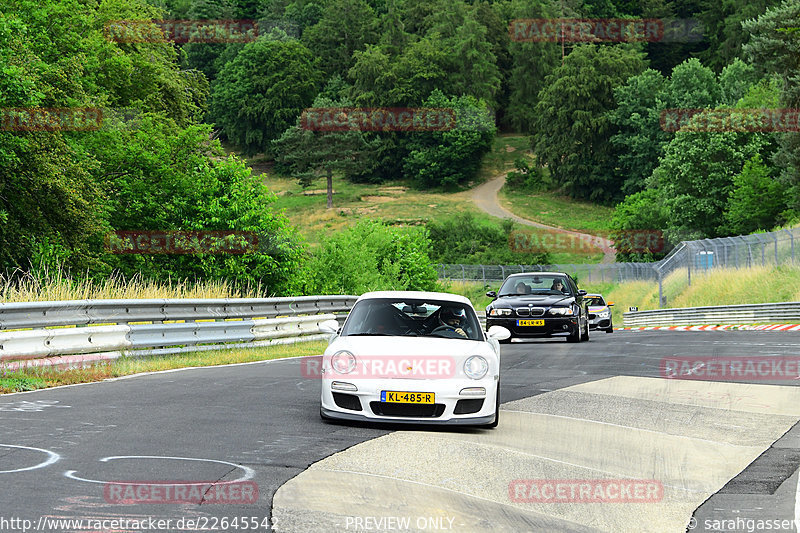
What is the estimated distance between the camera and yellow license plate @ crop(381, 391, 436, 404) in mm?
9461

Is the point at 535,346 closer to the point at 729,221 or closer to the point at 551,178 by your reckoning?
the point at 729,221

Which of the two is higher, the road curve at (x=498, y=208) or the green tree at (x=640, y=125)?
the green tree at (x=640, y=125)

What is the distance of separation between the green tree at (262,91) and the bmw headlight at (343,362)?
12719 cm

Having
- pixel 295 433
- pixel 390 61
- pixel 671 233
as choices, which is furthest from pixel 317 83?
pixel 295 433

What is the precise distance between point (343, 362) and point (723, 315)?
31.5 metres

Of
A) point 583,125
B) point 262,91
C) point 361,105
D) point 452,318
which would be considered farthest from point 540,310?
point 262,91

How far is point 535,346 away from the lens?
76.0ft

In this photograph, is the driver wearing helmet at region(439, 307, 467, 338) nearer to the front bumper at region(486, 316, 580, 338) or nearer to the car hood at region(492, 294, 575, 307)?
the front bumper at region(486, 316, 580, 338)

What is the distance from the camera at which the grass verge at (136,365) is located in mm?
12367

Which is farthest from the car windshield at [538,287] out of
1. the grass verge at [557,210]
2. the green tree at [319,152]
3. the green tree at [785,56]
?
the green tree at [319,152]

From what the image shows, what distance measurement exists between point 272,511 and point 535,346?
1748 cm

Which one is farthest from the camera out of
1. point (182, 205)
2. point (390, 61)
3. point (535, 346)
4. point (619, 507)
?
point (390, 61)

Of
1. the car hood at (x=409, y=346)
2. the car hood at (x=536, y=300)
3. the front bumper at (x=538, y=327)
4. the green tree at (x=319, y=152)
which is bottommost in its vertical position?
the green tree at (x=319, y=152)

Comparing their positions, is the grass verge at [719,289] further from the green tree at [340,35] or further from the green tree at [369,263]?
the green tree at [340,35]
